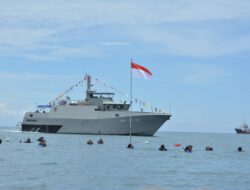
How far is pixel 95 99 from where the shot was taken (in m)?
124

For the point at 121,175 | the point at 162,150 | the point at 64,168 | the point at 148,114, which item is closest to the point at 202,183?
the point at 121,175

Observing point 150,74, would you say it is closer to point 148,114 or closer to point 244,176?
point 244,176

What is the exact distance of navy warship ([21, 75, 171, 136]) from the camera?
11500 cm

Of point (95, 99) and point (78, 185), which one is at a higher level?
point (95, 99)

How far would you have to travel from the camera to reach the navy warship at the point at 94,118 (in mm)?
115000

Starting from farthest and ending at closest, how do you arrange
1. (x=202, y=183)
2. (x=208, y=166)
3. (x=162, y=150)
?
(x=162, y=150) < (x=208, y=166) < (x=202, y=183)

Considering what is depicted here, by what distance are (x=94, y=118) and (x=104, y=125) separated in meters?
2.62

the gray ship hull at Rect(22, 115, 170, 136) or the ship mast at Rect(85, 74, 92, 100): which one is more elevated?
the ship mast at Rect(85, 74, 92, 100)

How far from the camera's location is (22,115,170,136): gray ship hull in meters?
115

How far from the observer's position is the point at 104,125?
4651 inches

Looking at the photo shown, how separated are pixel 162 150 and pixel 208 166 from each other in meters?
21.2

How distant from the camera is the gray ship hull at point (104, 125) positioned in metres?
115

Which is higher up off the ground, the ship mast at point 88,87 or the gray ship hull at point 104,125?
the ship mast at point 88,87

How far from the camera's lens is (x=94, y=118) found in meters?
119
